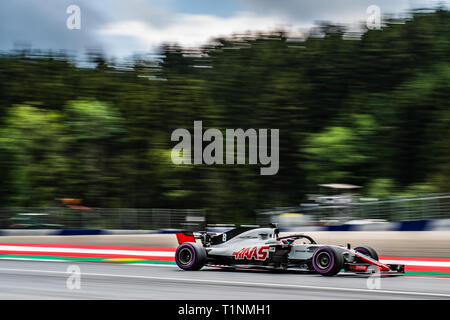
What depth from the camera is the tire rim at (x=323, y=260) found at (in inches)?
419

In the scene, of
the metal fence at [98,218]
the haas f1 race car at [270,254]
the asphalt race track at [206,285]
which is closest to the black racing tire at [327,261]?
the haas f1 race car at [270,254]

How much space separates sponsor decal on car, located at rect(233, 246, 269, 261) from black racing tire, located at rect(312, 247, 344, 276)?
106cm

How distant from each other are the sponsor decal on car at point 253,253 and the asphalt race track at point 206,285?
309 mm

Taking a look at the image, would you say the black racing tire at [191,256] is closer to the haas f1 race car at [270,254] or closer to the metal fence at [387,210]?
the haas f1 race car at [270,254]

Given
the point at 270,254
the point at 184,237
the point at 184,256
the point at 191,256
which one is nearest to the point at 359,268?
the point at 270,254

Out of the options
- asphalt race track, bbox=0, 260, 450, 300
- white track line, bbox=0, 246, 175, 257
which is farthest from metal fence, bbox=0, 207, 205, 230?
asphalt race track, bbox=0, 260, 450, 300

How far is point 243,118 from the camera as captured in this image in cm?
4766

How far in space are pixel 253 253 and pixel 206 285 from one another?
2186 mm

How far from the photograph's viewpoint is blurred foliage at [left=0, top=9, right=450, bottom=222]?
40.7 meters

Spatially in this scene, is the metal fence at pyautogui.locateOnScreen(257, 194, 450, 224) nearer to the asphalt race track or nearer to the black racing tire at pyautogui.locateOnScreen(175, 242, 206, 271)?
the asphalt race track

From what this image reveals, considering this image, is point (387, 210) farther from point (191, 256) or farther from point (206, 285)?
point (206, 285)
